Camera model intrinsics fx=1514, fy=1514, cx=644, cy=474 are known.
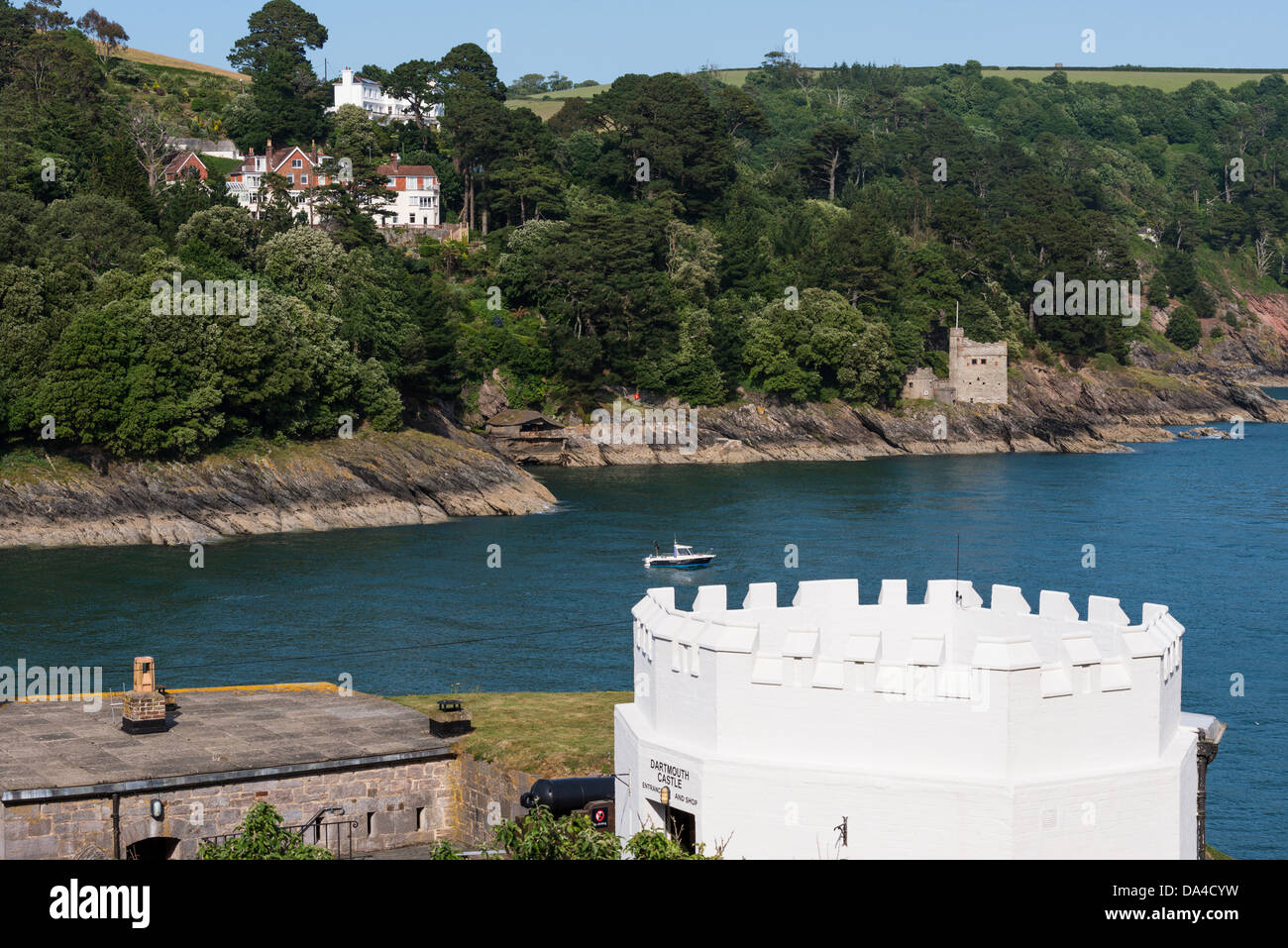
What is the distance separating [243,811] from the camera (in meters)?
31.0

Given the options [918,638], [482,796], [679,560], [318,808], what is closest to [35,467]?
[679,560]

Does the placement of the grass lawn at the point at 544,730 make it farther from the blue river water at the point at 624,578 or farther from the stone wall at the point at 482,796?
the blue river water at the point at 624,578

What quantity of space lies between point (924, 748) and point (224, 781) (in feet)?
55.2

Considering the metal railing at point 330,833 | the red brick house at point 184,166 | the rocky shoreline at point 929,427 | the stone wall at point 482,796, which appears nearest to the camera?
the metal railing at point 330,833

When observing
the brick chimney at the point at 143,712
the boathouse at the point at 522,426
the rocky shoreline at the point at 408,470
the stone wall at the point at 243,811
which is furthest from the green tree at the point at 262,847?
the boathouse at the point at 522,426

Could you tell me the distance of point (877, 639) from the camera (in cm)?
2030

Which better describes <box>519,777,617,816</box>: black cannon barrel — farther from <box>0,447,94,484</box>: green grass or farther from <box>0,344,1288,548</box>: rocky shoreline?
<box>0,447,94,484</box>: green grass

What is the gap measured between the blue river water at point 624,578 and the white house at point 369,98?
74.9 meters

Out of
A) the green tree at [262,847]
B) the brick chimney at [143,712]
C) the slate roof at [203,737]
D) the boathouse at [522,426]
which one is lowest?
the slate roof at [203,737]

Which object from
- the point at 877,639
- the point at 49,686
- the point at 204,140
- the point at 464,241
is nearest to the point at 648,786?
the point at 877,639

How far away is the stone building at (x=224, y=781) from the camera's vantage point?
2953cm

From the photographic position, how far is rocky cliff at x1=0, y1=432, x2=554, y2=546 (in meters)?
89.8
